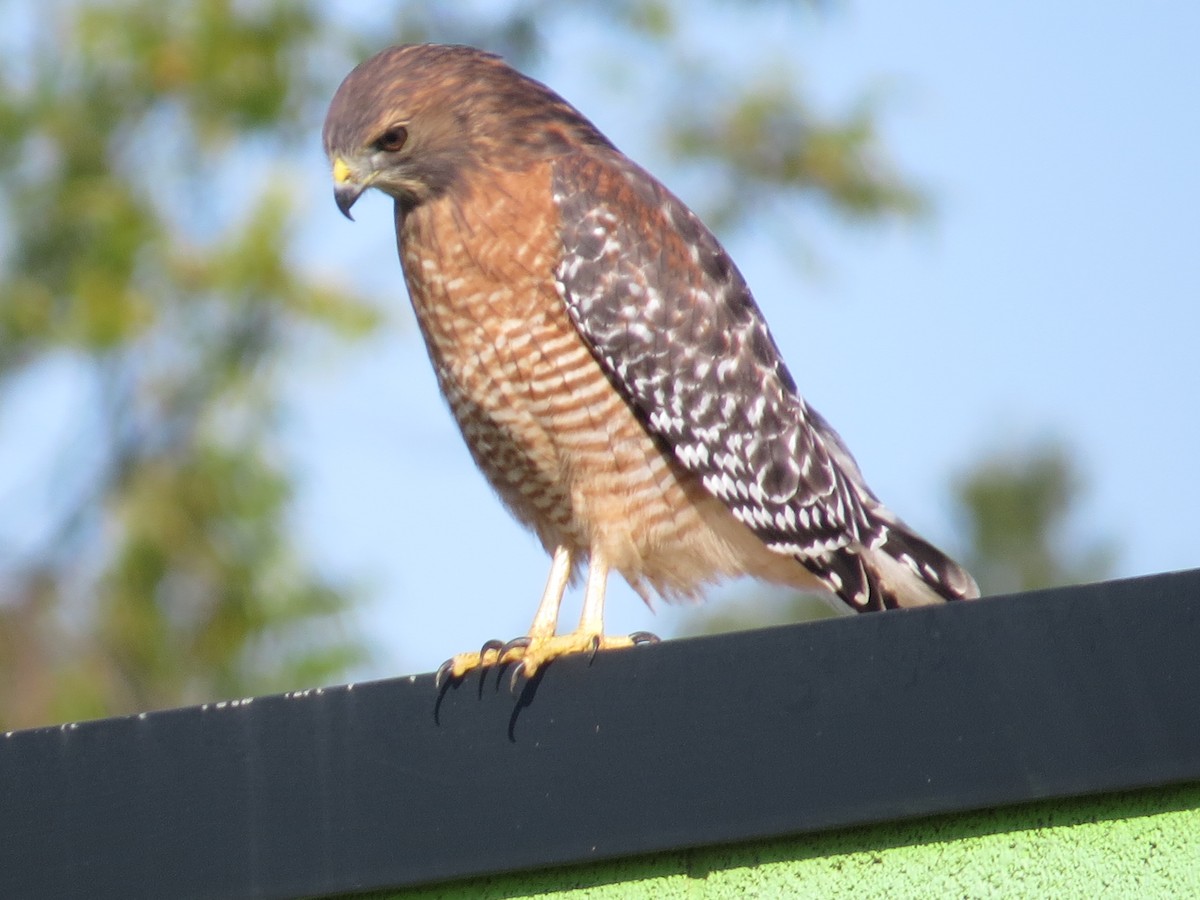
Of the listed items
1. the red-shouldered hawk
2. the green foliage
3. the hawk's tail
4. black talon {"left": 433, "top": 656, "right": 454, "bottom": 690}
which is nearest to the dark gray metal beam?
black talon {"left": 433, "top": 656, "right": 454, "bottom": 690}

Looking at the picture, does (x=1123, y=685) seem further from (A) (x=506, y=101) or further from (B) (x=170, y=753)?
(A) (x=506, y=101)

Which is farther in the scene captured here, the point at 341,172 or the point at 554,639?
the point at 341,172

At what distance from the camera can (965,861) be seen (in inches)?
86.5

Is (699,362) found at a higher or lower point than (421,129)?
lower

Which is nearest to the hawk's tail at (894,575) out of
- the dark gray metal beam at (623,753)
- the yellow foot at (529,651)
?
the yellow foot at (529,651)

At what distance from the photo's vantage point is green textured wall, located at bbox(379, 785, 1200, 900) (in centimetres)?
207

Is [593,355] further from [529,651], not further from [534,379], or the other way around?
[529,651]

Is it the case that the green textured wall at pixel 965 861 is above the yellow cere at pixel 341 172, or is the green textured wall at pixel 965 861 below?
below

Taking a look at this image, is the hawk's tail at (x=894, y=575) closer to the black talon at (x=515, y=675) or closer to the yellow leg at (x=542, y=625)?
the yellow leg at (x=542, y=625)

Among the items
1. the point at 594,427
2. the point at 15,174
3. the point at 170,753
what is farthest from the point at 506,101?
the point at 15,174

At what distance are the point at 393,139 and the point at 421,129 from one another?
0.24ft

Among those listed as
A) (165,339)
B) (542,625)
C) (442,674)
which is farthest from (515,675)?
(165,339)

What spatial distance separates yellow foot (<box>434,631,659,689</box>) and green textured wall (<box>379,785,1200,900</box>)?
47 cm

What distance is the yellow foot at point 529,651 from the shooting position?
2895 millimetres
